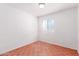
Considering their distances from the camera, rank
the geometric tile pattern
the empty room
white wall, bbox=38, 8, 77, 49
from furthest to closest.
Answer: white wall, bbox=38, 8, 77, 49
the empty room
the geometric tile pattern

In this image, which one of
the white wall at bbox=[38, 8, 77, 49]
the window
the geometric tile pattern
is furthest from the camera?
the window

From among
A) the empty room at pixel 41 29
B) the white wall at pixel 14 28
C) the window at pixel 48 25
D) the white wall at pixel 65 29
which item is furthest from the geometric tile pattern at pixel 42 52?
the window at pixel 48 25

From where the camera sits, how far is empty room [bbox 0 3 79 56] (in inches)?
121

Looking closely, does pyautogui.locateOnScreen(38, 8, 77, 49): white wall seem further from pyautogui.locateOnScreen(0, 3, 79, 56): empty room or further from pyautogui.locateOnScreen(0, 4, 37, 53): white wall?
pyautogui.locateOnScreen(0, 4, 37, 53): white wall

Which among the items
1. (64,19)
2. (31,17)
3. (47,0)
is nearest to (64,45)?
(64,19)

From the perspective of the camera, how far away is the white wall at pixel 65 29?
358cm

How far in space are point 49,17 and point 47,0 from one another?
4.25m

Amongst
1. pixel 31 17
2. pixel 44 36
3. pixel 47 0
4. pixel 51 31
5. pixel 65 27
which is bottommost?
pixel 44 36

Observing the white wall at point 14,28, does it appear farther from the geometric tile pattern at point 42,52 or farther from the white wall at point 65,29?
the white wall at point 65,29

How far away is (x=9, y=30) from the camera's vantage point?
10.8ft

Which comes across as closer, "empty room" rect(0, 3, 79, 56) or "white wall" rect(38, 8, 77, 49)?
"empty room" rect(0, 3, 79, 56)

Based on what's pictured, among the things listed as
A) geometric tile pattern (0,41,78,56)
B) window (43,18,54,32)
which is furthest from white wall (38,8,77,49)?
geometric tile pattern (0,41,78,56)

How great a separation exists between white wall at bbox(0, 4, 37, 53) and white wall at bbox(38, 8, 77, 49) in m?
1.27

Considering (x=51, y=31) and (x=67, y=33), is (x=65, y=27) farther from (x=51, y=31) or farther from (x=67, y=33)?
(x=51, y=31)
